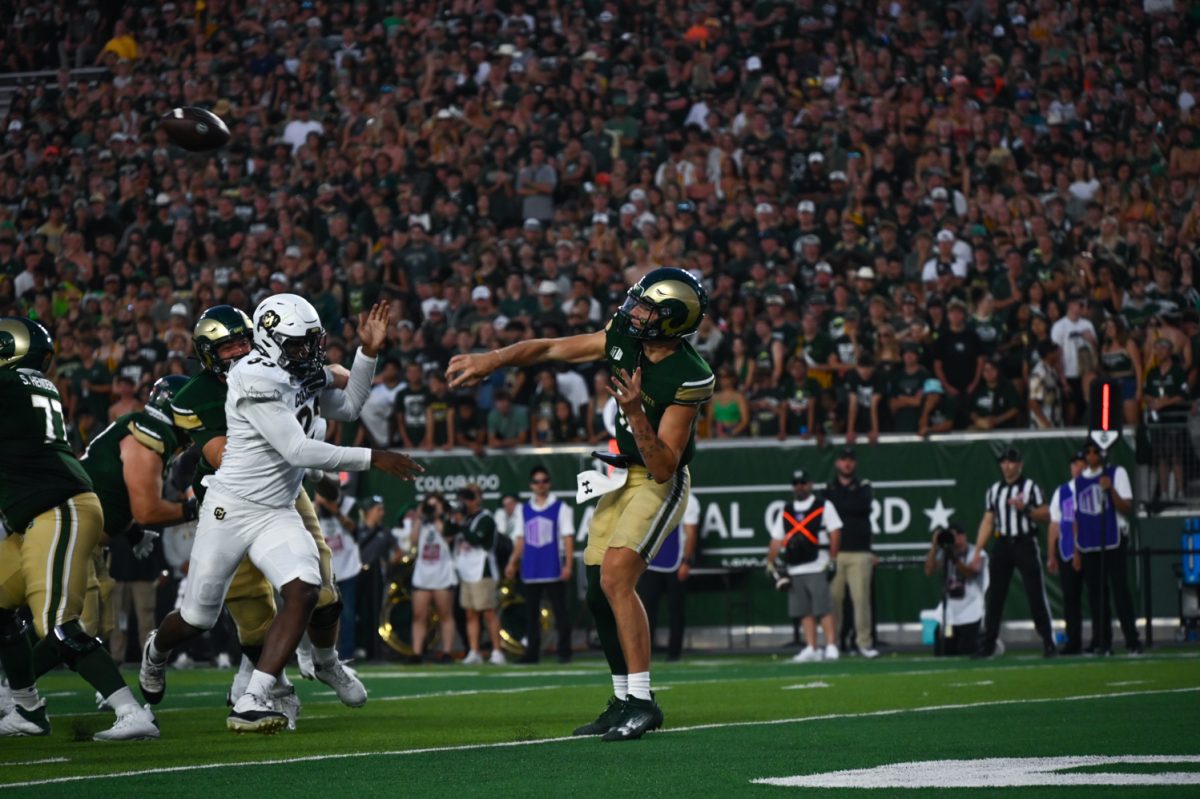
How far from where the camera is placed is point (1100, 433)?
53.4ft

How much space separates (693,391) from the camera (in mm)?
8078

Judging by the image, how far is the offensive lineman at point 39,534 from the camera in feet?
28.2

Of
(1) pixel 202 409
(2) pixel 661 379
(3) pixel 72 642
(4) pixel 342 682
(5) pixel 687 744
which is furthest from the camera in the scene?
(4) pixel 342 682

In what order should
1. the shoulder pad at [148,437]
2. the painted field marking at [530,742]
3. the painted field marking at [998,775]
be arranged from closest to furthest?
the painted field marking at [998,775]
the painted field marking at [530,742]
the shoulder pad at [148,437]

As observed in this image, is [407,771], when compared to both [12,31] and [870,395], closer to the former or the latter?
[870,395]

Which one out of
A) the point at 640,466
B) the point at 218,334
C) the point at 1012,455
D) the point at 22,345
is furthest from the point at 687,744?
the point at 1012,455

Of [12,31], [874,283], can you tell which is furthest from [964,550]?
[12,31]

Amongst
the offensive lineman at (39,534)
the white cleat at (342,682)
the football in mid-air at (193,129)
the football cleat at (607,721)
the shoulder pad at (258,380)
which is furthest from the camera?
the football in mid-air at (193,129)

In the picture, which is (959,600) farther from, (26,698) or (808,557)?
(26,698)

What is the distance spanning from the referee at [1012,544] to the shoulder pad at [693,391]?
8.66 m

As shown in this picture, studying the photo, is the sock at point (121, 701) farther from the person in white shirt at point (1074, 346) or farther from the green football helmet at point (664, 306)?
the person in white shirt at point (1074, 346)

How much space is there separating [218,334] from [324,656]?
167 centimetres

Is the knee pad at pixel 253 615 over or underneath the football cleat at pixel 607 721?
over

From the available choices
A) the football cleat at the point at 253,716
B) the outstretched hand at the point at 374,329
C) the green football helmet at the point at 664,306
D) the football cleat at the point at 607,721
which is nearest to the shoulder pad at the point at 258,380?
the outstretched hand at the point at 374,329
